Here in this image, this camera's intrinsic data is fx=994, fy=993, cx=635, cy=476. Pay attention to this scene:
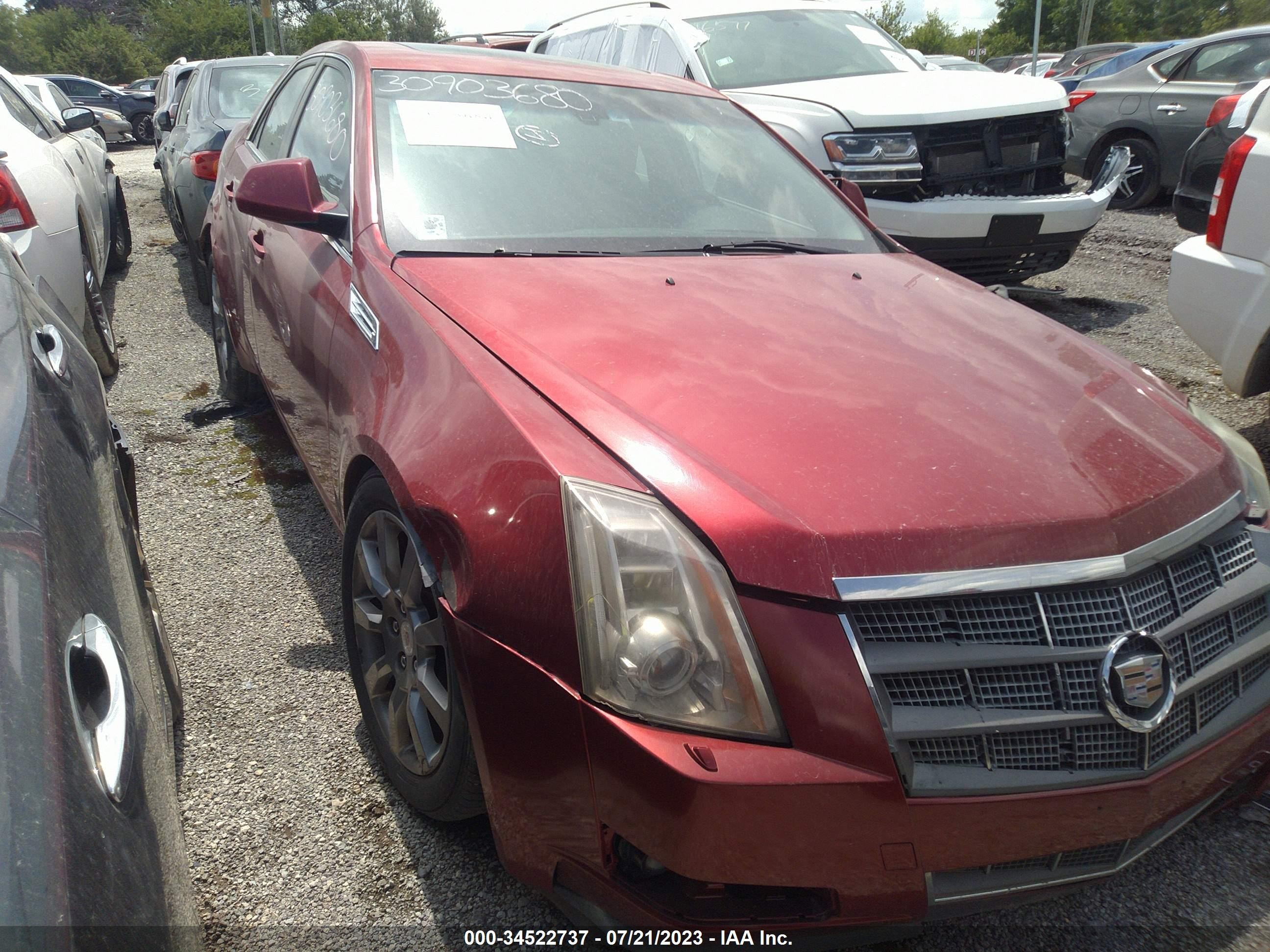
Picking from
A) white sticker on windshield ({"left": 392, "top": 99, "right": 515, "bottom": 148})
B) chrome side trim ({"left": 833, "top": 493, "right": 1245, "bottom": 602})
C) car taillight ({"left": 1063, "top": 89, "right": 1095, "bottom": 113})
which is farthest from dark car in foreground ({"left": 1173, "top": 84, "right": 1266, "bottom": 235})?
car taillight ({"left": 1063, "top": 89, "right": 1095, "bottom": 113})

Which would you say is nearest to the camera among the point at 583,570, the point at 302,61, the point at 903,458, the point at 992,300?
the point at 583,570

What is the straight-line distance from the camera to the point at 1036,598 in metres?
1.55

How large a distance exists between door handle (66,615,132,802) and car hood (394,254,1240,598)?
2.61 feet

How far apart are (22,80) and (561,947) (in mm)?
8607

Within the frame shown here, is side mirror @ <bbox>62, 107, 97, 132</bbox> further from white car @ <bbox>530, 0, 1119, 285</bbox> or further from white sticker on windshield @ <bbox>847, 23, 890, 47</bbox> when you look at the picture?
white sticker on windshield @ <bbox>847, 23, 890, 47</bbox>

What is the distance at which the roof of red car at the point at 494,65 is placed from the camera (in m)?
3.12

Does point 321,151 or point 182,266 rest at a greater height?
point 321,151

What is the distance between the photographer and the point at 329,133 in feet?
10.5

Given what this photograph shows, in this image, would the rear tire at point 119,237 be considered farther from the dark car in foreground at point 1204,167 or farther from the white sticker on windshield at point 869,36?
the dark car in foreground at point 1204,167

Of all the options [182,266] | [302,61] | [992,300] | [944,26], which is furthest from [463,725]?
[944,26]

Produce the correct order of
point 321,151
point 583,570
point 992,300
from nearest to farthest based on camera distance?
point 583,570 → point 992,300 → point 321,151

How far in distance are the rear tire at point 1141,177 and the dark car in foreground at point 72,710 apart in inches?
389

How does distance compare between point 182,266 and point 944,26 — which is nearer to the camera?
point 182,266

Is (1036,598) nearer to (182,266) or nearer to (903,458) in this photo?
(903,458)
